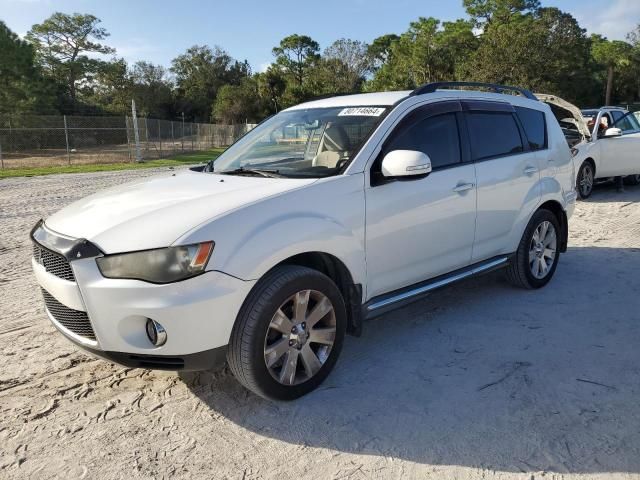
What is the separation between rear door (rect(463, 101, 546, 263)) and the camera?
444 centimetres

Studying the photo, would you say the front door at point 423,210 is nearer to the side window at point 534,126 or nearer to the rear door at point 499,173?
the rear door at point 499,173

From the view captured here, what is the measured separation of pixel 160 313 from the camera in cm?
272

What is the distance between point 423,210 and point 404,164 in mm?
544

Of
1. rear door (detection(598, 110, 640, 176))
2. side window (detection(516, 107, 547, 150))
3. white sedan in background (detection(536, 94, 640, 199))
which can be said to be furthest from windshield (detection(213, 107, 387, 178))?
rear door (detection(598, 110, 640, 176))

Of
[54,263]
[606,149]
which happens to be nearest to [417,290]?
[54,263]

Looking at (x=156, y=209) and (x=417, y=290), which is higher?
(x=156, y=209)

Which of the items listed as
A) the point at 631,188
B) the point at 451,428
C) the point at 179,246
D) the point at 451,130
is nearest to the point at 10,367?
the point at 179,246

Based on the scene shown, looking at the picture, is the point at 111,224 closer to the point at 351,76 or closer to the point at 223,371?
the point at 223,371

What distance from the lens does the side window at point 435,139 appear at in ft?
12.7

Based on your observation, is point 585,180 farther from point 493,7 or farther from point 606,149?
point 493,7

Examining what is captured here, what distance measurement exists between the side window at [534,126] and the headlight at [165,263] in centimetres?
355

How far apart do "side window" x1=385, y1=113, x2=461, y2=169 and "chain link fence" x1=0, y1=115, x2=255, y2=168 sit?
2254cm

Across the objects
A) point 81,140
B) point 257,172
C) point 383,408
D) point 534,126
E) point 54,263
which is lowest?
point 383,408

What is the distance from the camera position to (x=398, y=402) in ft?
10.5
